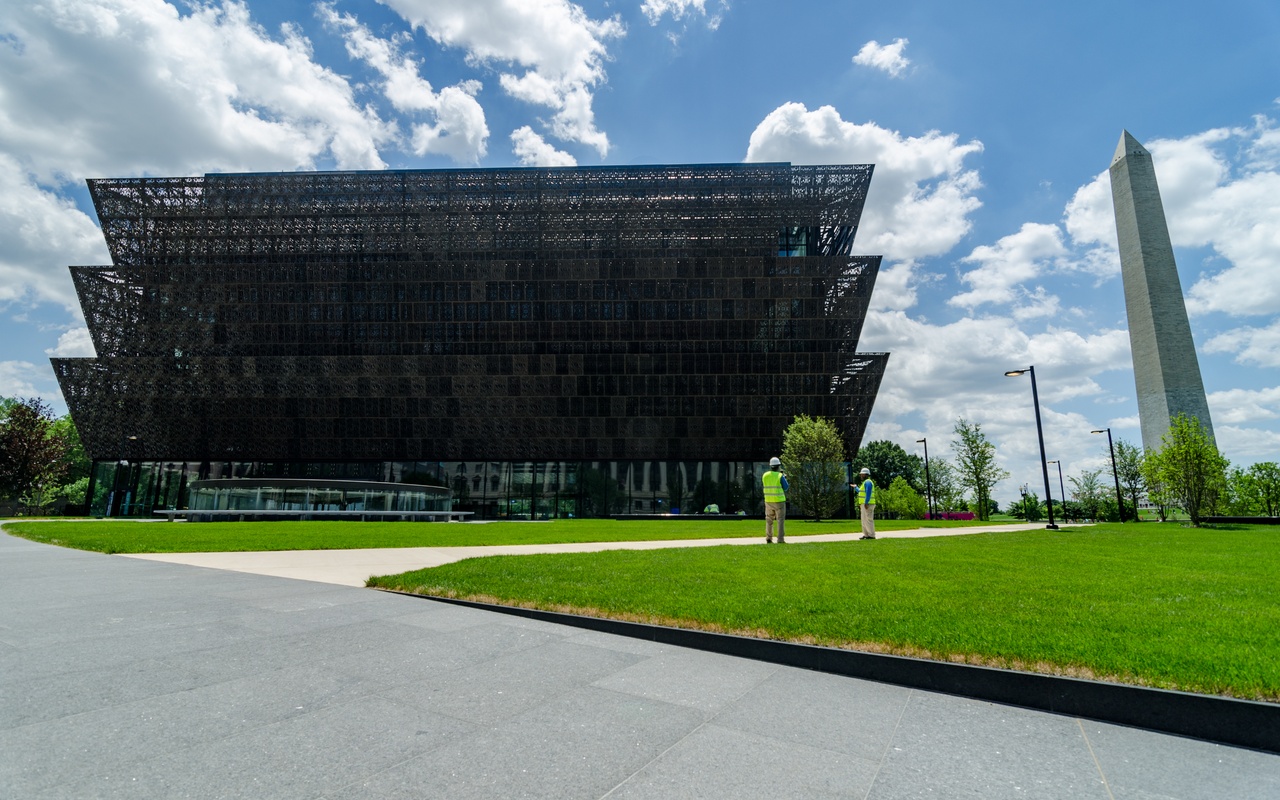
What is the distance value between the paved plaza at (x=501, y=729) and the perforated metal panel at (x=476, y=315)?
183 feet

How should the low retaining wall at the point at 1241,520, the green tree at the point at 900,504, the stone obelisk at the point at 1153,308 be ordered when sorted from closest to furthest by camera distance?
the low retaining wall at the point at 1241,520 → the stone obelisk at the point at 1153,308 → the green tree at the point at 900,504

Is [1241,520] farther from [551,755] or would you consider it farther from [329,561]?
[551,755]

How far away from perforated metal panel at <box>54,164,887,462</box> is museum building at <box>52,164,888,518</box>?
0.72ft

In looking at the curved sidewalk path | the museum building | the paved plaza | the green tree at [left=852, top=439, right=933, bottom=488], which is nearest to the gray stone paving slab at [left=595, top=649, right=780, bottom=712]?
the paved plaza

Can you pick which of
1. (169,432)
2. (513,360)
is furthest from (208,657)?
(169,432)

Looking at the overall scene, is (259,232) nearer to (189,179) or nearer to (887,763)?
(189,179)

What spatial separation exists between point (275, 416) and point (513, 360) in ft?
82.1

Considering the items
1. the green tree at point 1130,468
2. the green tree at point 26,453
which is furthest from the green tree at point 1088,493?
the green tree at point 26,453

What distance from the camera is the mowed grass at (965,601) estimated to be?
4.93 m

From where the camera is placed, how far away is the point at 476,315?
63.8 metres

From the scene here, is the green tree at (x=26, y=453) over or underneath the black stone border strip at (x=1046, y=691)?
over

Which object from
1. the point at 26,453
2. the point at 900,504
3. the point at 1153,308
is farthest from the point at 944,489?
the point at 26,453

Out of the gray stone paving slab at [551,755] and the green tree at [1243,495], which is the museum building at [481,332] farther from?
the gray stone paving slab at [551,755]

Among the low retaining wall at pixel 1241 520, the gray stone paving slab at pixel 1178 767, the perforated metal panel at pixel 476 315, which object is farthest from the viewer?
the perforated metal panel at pixel 476 315
